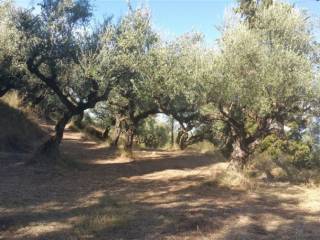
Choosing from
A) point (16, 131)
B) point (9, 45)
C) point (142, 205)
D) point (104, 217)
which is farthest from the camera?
point (16, 131)

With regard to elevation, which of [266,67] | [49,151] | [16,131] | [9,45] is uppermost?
[9,45]

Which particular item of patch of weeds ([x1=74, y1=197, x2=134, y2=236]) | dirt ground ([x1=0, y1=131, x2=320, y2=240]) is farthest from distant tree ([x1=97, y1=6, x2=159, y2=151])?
patch of weeds ([x1=74, y1=197, x2=134, y2=236])

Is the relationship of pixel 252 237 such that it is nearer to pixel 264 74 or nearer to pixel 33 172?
pixel 264 74

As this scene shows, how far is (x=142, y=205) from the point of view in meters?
11.5

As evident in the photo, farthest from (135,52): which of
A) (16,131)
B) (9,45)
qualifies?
(16,131)

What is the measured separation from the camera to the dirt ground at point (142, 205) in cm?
898

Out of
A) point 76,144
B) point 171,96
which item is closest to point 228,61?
point 171,96

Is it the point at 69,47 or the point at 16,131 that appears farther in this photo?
the point at 16,131

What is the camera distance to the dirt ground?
29.5 feet

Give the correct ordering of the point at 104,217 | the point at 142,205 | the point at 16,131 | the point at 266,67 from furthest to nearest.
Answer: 1. the point at 16,131
2. the point at 266,67
3. the point at 142,205
4. the point at 104,217

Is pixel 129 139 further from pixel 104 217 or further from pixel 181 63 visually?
pixel 104 217

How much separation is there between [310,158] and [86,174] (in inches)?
490

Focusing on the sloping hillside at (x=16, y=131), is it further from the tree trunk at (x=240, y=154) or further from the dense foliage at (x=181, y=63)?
the tree trunk at (x=240, y=154)

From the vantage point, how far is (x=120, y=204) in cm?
1138
